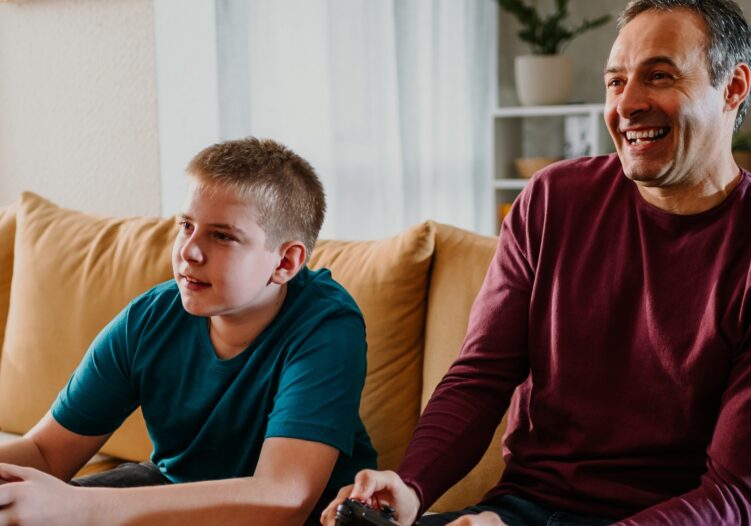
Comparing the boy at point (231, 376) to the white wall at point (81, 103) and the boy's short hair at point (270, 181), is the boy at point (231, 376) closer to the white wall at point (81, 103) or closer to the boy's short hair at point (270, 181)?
the boy's short hair at point (270, 181)

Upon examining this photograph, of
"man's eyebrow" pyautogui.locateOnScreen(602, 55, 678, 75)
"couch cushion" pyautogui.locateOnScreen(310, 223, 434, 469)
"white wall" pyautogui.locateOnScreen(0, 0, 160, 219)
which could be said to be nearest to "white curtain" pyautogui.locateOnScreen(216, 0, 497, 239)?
"white wall" pyautogui.locateOnScreen(0, 0, 160, 219)

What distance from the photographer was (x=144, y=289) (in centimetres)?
194

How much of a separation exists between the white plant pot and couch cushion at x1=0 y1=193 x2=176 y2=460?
8.40 feet

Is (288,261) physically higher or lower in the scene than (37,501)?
higher

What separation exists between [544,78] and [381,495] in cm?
329

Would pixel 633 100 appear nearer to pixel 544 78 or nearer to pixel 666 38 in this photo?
pixel 666 38

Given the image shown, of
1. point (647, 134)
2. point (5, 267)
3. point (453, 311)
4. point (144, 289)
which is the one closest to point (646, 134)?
point (647, 134)

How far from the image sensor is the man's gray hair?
1291 mm

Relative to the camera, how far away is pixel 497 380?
4.63ft

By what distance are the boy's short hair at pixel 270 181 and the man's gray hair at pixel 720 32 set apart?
54cm

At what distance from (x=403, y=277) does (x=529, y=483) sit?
0.45 m

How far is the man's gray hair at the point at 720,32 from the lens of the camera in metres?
1.29

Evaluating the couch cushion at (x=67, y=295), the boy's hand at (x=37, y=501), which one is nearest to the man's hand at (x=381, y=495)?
the boy's hand at (x=37, y=501)

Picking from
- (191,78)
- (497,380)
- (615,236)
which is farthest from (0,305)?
(615,236)
